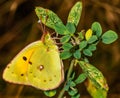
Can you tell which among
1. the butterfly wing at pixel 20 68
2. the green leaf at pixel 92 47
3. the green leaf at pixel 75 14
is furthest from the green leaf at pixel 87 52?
the butterfly wing at pixel 20 68

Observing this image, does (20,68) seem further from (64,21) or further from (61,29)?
(64,21)

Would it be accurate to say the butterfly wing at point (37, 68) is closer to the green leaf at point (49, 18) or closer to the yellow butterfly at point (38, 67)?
the yellow butterfly at point (38, 67)

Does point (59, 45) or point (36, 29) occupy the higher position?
point (59, 45)

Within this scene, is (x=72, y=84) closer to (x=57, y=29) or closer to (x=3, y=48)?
(x=57, y=29)

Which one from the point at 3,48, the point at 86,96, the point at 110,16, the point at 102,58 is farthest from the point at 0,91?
the point at 110,16

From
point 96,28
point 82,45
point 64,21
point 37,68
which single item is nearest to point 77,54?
point 82,45

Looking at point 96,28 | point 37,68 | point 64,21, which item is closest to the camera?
point 96,28

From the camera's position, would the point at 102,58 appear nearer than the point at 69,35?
No
